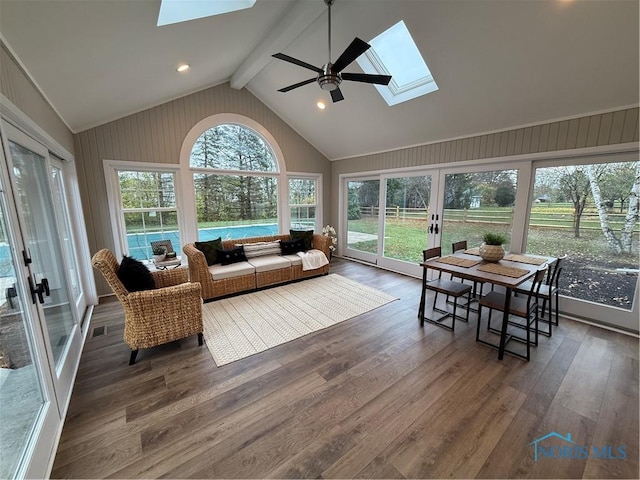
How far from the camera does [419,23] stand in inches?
106

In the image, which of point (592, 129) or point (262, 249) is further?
point (262, 249)

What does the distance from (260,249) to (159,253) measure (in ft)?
5.03

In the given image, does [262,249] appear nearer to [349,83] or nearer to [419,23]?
[349,83]

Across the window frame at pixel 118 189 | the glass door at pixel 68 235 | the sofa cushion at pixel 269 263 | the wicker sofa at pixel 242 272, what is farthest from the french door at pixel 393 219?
the glass door at pixel 68 235

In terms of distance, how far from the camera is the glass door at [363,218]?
18.4ft

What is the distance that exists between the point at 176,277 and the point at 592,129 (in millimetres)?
4960

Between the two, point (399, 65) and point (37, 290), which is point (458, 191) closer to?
point (399, 65)

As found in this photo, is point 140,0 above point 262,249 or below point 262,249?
above

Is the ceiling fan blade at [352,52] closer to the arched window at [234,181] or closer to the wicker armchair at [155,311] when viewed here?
the wicker armchair at [155,311]

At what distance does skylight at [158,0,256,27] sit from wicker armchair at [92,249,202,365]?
2.14 metres

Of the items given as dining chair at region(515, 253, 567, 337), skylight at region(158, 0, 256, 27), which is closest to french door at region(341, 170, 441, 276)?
dining chair at region(515, 253, 567, 337)

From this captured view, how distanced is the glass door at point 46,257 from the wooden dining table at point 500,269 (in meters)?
3.31

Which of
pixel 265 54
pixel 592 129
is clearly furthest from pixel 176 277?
pixel 592 129

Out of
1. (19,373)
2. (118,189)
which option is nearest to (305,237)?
(118,189)
